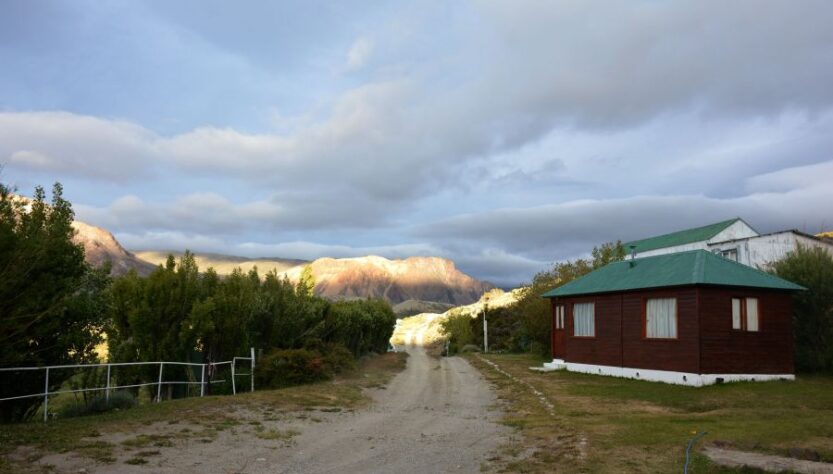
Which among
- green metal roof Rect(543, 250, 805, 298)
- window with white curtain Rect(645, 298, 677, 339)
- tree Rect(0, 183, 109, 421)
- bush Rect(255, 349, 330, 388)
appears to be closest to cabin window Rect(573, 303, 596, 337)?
green metal roof Rect(543, 250, 805, 298)

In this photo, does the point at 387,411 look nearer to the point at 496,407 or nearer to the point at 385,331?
the point at 496,407

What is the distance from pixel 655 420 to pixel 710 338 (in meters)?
7.71

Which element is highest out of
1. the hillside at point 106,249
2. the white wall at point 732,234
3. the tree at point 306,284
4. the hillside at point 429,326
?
the hillside at point 106,249

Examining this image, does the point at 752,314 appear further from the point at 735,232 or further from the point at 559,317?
the point at 735,232

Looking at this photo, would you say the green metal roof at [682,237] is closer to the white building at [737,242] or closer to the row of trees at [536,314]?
the white building at [737,242]

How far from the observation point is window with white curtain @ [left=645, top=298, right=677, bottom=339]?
791 inches

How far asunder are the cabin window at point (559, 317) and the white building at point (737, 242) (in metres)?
5.77

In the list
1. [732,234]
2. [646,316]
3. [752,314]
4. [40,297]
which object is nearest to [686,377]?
[646,316]

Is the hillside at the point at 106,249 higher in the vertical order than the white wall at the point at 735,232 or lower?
higher

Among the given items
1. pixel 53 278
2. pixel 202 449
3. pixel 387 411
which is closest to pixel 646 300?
pixel 387 411

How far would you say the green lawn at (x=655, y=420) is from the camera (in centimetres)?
881

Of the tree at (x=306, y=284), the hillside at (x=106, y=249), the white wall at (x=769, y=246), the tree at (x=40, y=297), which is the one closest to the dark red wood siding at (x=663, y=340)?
the tree at (x=306, y=284)

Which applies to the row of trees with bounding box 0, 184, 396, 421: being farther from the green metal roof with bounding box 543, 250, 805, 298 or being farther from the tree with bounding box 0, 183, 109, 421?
the green metal roof with bounding box 543, 250, 805, 298

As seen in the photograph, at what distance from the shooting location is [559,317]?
28266mm
